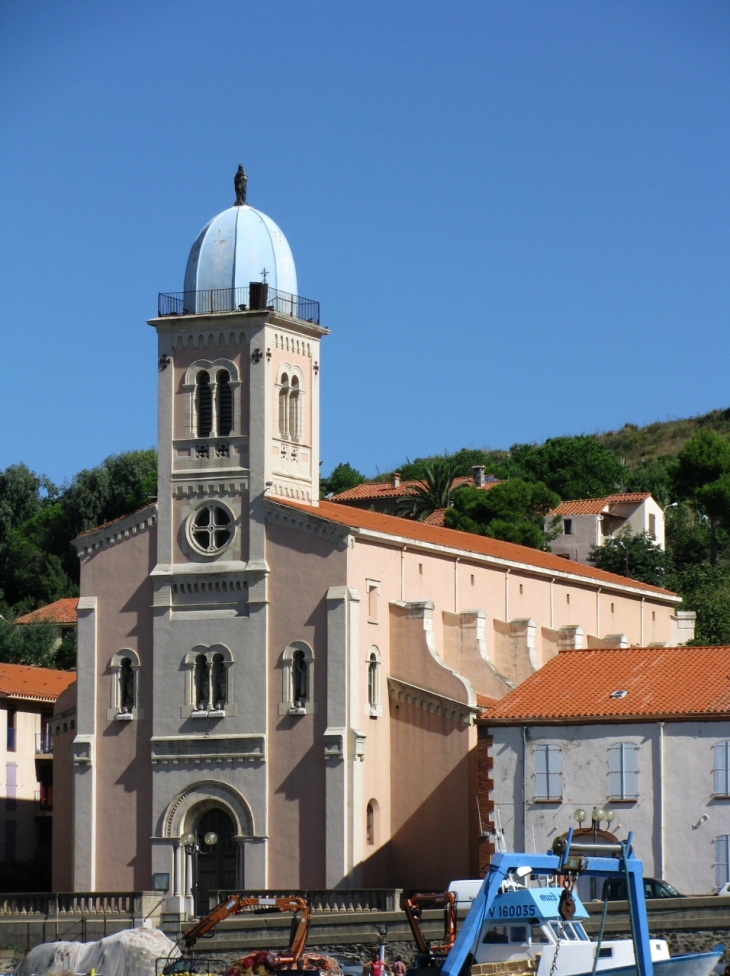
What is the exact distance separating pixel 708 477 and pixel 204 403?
58.2 metres

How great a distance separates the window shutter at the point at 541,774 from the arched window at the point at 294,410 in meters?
14.4

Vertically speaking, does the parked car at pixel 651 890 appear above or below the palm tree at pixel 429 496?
below

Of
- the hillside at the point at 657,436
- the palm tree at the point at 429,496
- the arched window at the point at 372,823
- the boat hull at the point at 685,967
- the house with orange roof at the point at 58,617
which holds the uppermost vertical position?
the hillside at the point at 657,436

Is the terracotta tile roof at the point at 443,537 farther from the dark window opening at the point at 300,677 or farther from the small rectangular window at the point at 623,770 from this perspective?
the small rectangular window at the point at 623,770

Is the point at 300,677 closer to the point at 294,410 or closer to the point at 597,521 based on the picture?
the point at 294,410

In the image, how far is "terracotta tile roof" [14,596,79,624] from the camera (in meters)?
114

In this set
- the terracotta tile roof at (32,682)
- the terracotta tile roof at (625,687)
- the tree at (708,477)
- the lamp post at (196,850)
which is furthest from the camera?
the tree at (708,477)

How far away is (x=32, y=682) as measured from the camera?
88375mm

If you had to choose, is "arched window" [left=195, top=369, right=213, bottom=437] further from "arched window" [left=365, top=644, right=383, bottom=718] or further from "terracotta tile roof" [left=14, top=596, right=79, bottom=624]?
"terracotta tile roof" [left=14, top=596, right=79, bottom=624]

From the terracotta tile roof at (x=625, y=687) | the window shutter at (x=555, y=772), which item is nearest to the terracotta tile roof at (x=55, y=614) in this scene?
the terracotta tile roof at (x=625, y=687)

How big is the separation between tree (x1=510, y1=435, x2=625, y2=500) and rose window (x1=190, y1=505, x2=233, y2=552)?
70707 mm

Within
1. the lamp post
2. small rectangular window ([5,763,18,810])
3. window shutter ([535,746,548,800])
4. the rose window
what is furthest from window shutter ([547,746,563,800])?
small rectangular window ([5,763,18,810])

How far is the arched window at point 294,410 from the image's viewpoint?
72.0 m

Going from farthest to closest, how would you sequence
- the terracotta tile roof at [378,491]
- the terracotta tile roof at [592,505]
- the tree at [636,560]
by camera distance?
1. the terracotta tile roof at [378,491]
2. the terracotta tile roof at [592,505]
3. the tree at [636,560]
